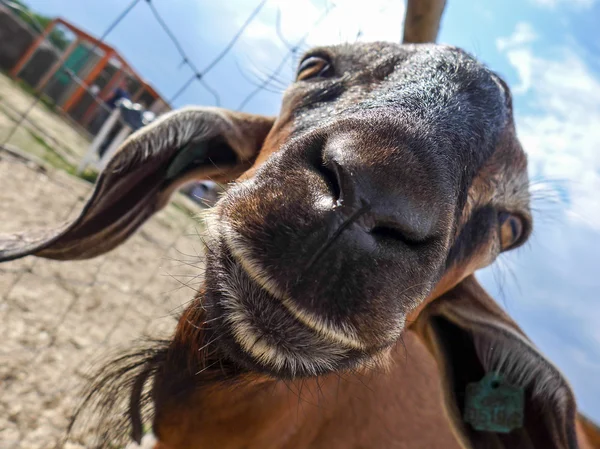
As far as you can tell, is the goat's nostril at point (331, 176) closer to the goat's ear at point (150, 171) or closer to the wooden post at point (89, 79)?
the goat's ear at point (150, 171)

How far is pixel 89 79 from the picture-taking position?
17266 millimetres

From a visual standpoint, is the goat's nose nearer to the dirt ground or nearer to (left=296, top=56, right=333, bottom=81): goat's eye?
the dirt ground

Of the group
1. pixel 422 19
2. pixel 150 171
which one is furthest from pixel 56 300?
pixel 422 19

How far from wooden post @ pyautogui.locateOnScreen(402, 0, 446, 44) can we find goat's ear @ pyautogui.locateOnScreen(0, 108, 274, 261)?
124cm

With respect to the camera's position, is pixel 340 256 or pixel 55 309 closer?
pixel 340 256

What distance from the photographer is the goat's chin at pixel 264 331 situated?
1.07 metres

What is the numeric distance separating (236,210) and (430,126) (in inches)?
23.9

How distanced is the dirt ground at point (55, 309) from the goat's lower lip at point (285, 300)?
0.97 feet

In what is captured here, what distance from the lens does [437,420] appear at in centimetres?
265

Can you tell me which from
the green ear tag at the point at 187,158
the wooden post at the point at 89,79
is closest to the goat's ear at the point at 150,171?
the green ear tag at the point at 187,158

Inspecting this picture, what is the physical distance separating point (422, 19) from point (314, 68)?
1.14 metres

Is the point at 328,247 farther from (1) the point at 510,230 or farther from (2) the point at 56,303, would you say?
(2) the point at 56,303

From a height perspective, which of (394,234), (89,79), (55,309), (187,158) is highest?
(394,234)

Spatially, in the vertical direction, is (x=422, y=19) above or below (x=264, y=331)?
above
